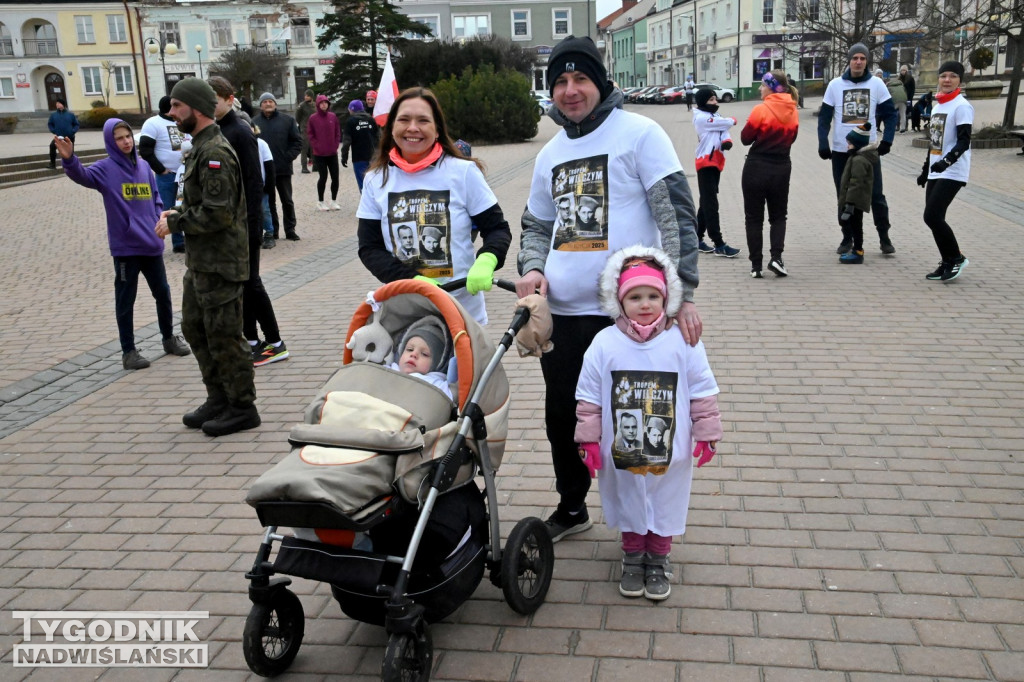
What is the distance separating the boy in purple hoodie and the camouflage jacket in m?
1.60

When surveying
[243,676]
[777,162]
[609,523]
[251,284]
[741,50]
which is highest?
[741,50]

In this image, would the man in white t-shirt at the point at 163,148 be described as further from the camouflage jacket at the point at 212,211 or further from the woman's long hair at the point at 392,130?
the woman's long hair at the point at 392,130

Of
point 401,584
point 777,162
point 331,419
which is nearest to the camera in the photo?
point 401,584

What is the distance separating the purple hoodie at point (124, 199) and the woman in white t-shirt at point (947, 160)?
22.9 feet

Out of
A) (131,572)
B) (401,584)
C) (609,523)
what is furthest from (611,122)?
(131,572)

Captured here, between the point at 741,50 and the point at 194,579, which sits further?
the point at 741,50

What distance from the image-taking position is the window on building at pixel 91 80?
219 feet

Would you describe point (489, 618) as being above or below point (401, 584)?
below

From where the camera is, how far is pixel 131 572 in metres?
4.05

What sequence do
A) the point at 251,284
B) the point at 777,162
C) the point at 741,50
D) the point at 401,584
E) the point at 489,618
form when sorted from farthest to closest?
the point at 741,50, the point at 777,162, the point at 251,284, the point at 489,618, the point at 401,584

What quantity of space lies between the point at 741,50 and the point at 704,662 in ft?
243

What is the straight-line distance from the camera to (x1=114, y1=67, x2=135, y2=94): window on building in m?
66.7

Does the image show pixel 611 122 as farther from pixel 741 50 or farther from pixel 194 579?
pixel 741 50

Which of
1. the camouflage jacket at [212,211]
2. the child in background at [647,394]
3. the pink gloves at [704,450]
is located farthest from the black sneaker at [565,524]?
the camouflage jacket at [212,211]
